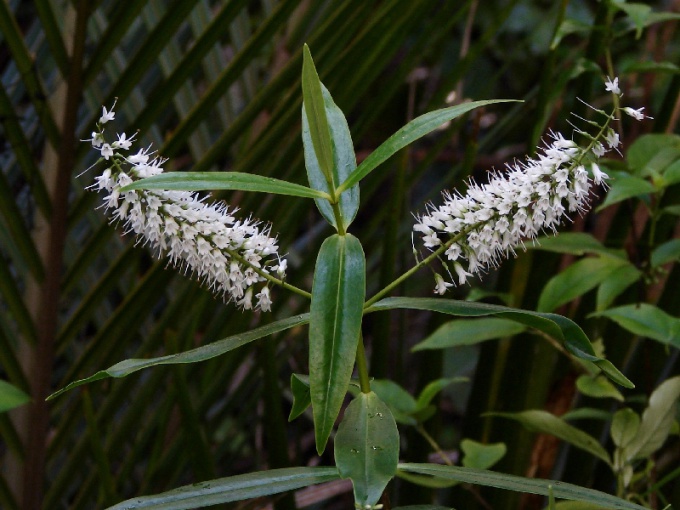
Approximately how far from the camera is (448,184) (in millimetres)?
1744

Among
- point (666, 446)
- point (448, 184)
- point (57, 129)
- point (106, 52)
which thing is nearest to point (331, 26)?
point (106, 52)

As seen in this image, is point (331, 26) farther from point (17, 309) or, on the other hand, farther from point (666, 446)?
point (666, 446)

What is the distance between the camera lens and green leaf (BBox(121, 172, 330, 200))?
23.0 inches

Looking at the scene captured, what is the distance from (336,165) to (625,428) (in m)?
0.52

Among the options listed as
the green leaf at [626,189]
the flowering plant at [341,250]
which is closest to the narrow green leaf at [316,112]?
the flowering plant at [341,250]

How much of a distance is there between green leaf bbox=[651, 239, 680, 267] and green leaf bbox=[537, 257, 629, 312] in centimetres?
4

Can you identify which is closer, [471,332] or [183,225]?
[183,225]

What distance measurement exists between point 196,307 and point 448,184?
0.66 m

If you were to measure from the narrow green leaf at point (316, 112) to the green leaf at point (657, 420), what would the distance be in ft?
1.76

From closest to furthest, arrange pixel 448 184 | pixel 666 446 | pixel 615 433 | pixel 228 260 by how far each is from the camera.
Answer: pixel 228 260 < pixel 615 433 < pixel 666 446 < pixel 448 184

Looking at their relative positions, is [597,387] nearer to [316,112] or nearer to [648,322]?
[648,322]

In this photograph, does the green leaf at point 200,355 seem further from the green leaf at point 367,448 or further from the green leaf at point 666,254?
the green leaf at point 666,254

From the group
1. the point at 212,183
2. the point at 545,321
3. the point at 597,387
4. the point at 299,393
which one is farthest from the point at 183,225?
the point at 597,387

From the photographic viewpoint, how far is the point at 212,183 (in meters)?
0.60
